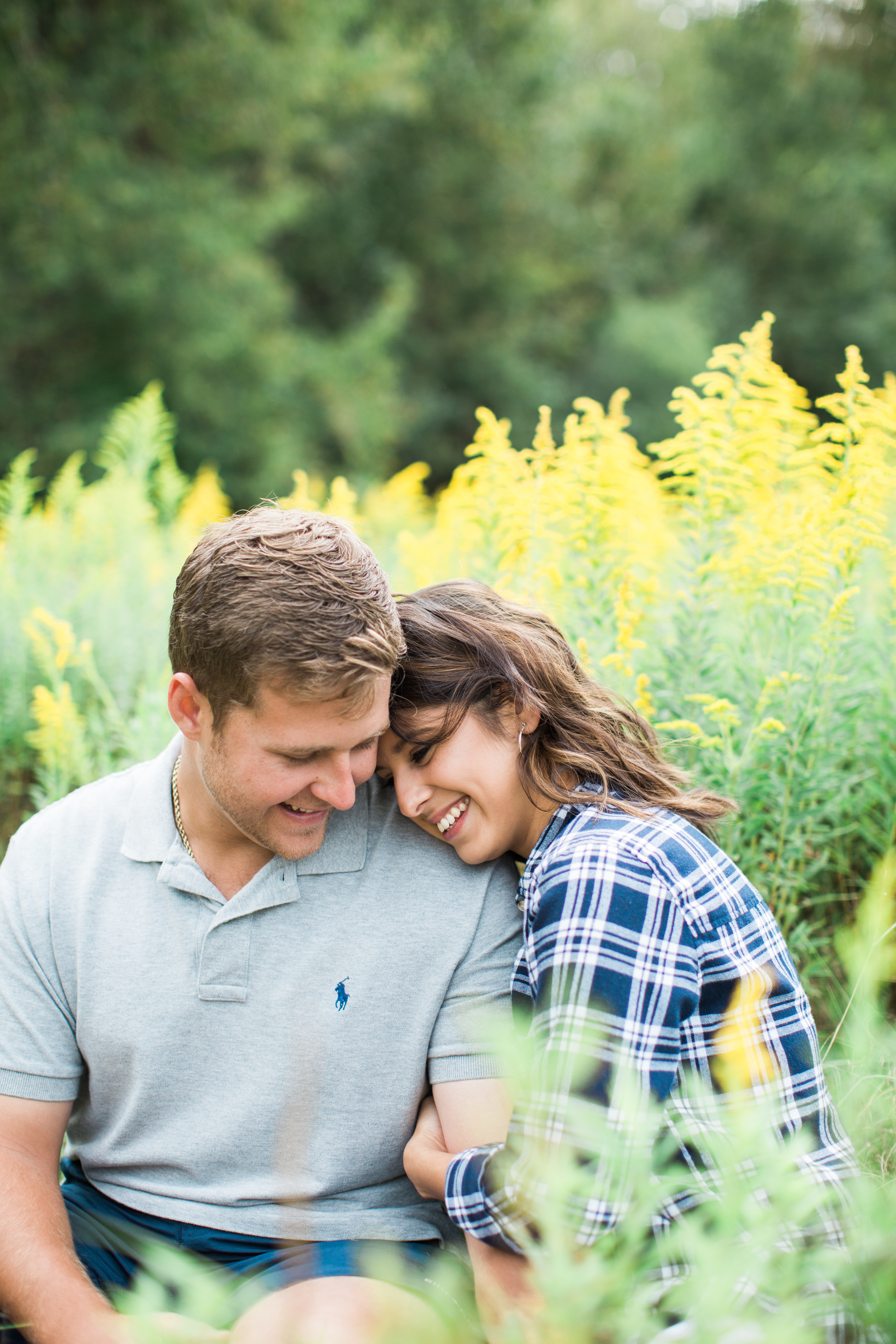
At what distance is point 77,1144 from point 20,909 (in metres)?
0.46

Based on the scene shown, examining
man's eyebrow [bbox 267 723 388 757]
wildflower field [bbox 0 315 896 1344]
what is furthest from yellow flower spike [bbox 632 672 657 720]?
man's eyebrow [bbox 267 723 388 757]

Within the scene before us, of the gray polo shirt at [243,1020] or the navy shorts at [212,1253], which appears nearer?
the navy shorts at [212,1253]

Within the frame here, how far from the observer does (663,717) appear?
2797mm

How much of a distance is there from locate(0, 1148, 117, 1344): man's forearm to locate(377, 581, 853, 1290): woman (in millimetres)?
535

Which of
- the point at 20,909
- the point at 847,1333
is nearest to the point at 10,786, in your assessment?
the point at 20,909

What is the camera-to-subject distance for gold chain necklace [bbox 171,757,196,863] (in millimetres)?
1856

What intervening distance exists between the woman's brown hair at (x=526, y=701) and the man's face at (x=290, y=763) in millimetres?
129

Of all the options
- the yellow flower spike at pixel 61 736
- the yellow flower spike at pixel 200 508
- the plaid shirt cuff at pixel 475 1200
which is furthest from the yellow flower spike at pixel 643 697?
the yellow flower spike at pixel 200 508

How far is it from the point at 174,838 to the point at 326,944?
0.35 metres

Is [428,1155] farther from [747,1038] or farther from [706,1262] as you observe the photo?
[706,1262]

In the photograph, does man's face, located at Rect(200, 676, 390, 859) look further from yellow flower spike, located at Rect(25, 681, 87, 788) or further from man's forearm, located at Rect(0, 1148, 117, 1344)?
yellow flower spike, located at Rect(25, 681, 87, 788)

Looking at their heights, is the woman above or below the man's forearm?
above

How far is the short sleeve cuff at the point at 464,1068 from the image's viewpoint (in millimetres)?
1701

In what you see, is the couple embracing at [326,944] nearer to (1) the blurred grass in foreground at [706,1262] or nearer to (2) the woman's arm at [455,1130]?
(2) the woman's arm at [455,1130]
